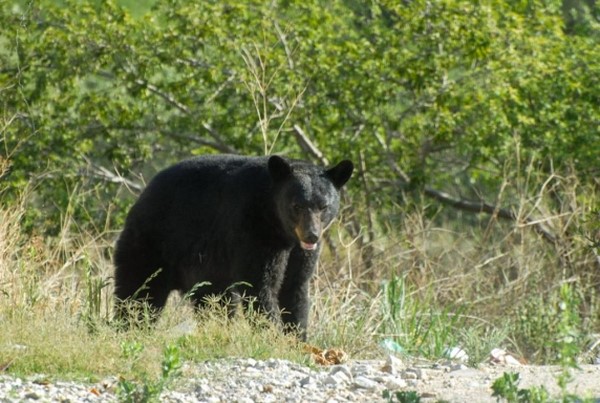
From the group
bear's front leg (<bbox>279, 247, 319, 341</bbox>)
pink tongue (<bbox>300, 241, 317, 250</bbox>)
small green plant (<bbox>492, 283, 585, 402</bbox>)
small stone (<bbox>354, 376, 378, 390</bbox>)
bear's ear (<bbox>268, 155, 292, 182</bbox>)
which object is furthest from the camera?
bear's front leg (<bbox>279, 247, 319, 341</bbox>)

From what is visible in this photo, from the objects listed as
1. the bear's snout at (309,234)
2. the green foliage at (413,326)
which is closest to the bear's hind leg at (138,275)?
the bear's snout at (309,234)

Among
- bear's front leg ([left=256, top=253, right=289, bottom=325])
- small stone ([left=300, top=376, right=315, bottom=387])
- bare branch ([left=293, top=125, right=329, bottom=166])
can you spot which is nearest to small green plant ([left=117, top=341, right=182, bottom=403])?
small stone ([left=300, top=376, right=315, bottom=387])

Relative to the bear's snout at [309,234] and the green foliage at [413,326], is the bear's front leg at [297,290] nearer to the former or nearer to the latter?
the bear's snout at [309,234]

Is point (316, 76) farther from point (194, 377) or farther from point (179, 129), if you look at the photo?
point (194, 377)

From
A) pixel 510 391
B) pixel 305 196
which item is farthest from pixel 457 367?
pixel 510 391

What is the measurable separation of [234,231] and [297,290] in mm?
614

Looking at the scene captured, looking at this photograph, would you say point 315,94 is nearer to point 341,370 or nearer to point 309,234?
point 309,234

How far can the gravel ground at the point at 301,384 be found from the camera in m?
6.35

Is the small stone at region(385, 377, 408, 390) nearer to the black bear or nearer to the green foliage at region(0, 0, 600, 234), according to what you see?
the black bear

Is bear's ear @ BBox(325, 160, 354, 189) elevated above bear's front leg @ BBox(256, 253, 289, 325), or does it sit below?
above

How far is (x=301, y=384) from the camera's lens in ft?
22.2

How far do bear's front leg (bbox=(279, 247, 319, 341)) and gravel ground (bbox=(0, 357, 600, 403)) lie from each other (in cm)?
140

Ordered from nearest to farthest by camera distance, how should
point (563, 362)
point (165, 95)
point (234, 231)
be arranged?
point (563, 362) → point (234, 231) → point (165, 95)

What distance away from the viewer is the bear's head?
28.6 feet
